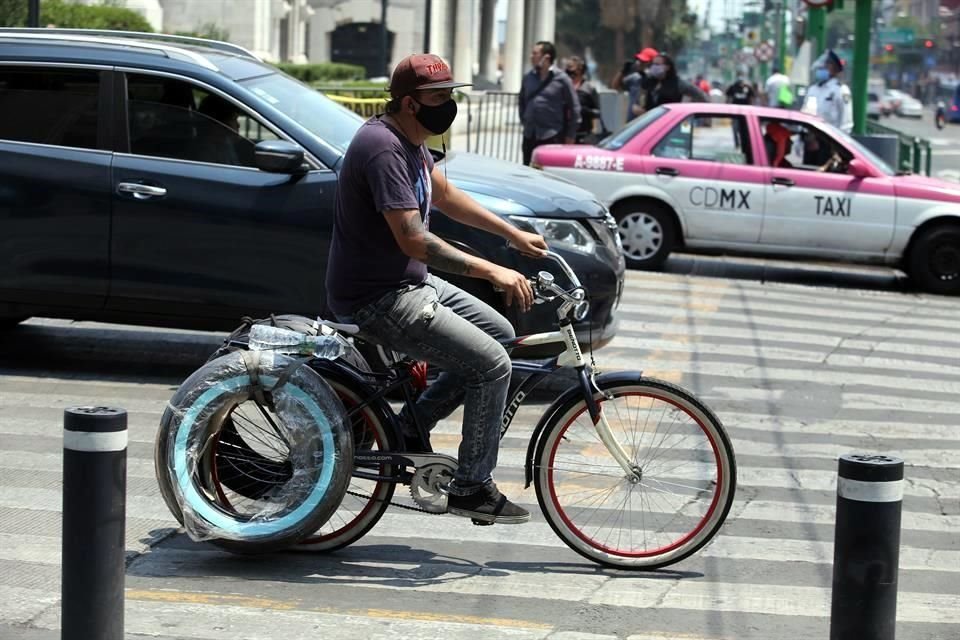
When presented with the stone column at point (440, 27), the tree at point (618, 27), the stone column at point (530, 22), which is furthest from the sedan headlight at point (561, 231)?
the tree at point (618, 27)

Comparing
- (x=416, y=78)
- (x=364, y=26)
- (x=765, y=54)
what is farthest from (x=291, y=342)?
(x=765, y=54)

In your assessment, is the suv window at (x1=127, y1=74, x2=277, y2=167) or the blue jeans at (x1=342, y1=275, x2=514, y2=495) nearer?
the blue jeans at (x1=342, y1=275, x2=514, y2=495)

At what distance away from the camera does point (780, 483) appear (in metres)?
7.14

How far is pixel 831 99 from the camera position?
62.8 feet

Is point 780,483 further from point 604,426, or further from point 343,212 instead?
point 343,212

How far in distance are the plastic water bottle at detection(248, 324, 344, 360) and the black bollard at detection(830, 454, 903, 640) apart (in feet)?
6.44

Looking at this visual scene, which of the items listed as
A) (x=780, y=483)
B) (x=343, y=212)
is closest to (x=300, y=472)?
(x=343, y=212)

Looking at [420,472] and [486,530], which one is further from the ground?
[420,472]

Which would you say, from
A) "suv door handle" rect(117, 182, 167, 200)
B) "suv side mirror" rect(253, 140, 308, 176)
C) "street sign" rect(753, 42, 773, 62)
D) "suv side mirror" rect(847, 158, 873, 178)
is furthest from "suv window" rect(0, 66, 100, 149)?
"street sign" rect(753, 42, 773, 62)

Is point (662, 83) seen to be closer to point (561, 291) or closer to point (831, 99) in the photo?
point (831, 99)

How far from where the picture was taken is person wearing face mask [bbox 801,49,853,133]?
19.0 m

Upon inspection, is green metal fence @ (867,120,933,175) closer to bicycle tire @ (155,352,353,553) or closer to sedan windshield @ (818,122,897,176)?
sedan windshield @ (818,122,897,176)

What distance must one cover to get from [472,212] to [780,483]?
7.56ft

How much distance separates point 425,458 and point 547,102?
38.2ft
